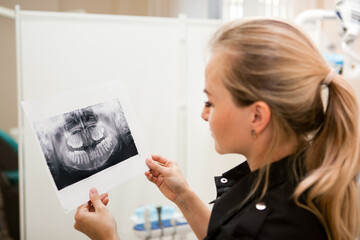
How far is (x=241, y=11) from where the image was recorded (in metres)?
2.53

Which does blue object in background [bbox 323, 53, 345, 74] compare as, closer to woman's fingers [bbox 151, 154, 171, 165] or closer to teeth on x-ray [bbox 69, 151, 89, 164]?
woman's fingers [bbox 151, 154, 171, 165]

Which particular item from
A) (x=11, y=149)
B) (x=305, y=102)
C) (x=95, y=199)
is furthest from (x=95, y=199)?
(x=11, y=149)

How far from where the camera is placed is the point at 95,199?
0.85m

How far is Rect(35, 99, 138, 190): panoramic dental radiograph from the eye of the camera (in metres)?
0.86

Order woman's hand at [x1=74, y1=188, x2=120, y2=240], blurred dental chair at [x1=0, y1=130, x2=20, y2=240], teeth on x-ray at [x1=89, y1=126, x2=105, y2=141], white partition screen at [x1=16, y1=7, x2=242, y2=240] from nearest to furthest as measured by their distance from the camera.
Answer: woman's hand at [x1=74, y1=188, x2=120, y2=240]
teeth on x-ray at [x1=89, y1=126, x2=105, y2=141]
white partition screen at [x1=16, y1=7, x2=242, y2=240]
blurred dental chair at [x1=0, y1=130, x2=20, y2=240]

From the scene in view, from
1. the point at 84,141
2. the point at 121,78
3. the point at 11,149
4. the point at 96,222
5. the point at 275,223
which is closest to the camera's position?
the point at 275,223

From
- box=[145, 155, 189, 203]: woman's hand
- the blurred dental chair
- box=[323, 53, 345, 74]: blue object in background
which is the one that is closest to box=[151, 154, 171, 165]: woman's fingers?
box=[145, 155, 189, 203]: woman's hand

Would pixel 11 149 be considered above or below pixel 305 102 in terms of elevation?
below

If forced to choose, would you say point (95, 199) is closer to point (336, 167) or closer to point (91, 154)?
point (91, 154)

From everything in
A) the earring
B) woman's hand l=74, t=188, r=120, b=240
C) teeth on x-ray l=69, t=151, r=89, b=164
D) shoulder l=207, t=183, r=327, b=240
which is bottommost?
woman's hand l=74, t=188, r=120, b=240

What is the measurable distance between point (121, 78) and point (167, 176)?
803 mm

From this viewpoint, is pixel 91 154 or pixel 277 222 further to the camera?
pixel 91 154

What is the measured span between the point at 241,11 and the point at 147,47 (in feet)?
3.56

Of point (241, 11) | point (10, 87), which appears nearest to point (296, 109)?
point (241, 11)
